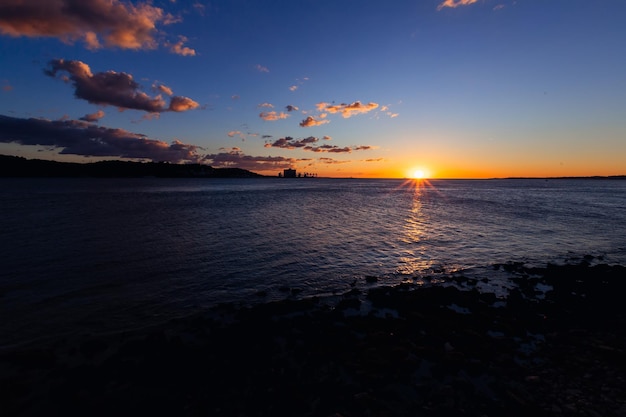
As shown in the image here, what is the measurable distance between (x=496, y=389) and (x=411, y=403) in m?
2.84

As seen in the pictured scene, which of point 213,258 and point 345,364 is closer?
point 345,364

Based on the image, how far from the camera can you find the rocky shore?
8.79 m

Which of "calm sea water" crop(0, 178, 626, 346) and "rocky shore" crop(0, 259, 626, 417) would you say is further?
"calm sea water" crop(0, 178, 626, 346)

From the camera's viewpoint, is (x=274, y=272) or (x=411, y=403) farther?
(x=274, y=272)

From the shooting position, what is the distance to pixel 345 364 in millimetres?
10750

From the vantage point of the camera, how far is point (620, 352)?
1104 centimetres

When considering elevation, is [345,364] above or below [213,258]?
above

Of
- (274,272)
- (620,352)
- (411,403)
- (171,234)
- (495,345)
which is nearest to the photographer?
(411,403)

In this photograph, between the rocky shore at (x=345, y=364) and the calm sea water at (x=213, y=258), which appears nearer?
the rocky shore at (x=345, y=364)

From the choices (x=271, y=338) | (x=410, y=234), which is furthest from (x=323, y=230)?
(x=271, y=338)

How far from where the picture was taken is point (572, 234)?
1475 inches

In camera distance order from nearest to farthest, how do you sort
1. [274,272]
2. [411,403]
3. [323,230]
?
[411,403]
[274,272]
[323,230]

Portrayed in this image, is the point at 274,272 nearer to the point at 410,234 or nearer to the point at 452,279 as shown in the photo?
the point at 452,279

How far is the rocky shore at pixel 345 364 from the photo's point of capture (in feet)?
28.8
